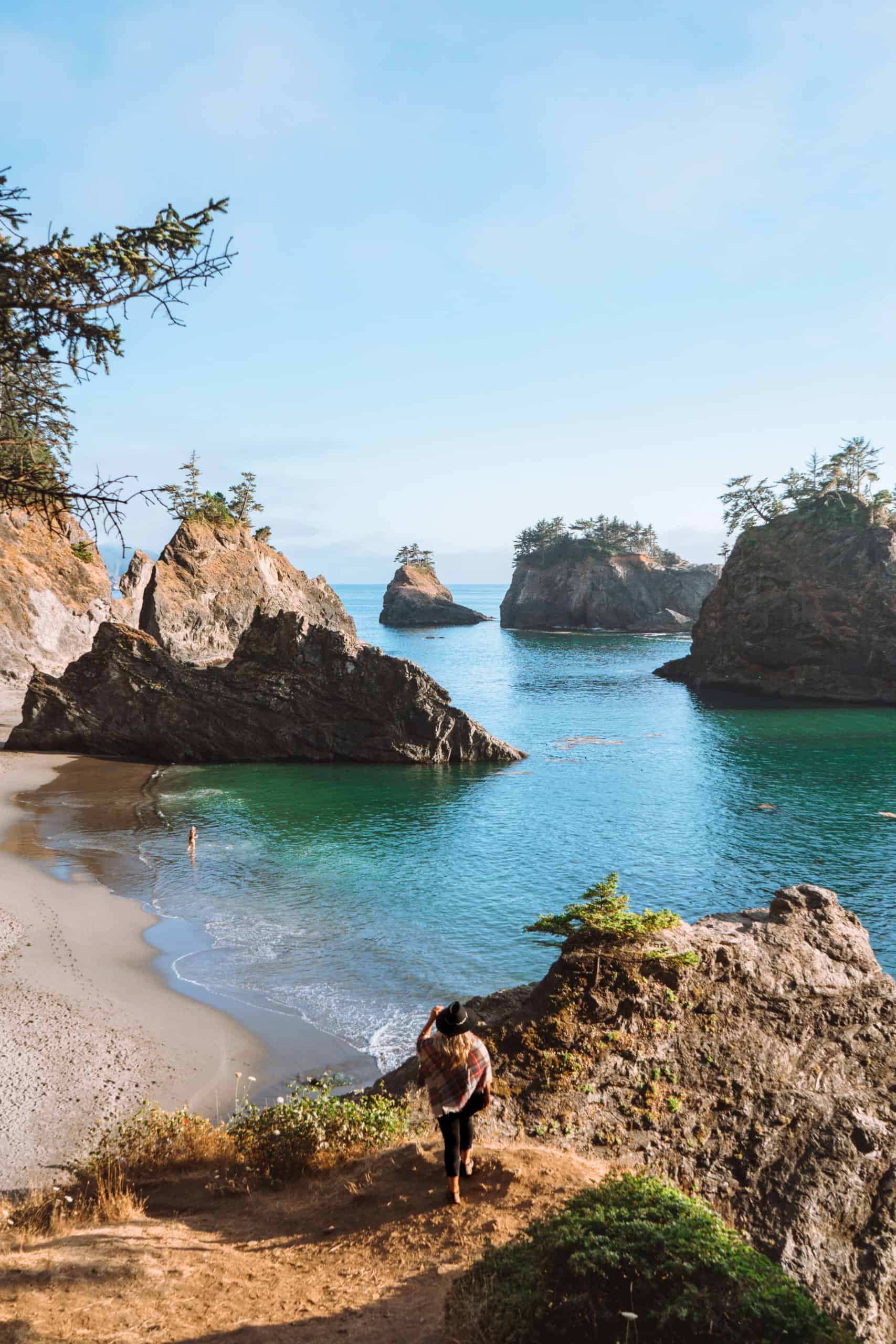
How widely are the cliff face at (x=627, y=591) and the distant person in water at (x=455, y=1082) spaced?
163m

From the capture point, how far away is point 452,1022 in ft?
32.7

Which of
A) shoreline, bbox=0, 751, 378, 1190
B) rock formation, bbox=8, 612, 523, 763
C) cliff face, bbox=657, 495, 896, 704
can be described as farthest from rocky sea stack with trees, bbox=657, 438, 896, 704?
shoreline, bbox=0, 751, 378, 1190

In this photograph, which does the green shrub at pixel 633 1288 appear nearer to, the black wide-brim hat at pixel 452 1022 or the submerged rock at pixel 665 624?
the black wide-brim hat at pixel 452 1022

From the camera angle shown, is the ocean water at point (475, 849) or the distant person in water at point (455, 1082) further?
the ocean water at point (475, 849)

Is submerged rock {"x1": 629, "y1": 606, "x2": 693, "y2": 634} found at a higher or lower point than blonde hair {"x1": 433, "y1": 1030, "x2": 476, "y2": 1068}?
higher

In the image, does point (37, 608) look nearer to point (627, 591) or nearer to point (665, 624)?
point (627, 591)

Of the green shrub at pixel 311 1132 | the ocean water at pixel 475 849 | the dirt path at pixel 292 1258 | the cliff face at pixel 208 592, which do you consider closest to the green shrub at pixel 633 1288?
the dirt path at pixel 292 1258

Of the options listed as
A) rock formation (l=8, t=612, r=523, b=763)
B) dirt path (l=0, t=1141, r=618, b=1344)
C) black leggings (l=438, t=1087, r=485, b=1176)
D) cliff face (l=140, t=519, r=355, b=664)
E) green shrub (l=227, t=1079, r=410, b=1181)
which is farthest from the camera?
cliff face (l=140, t=519, r=355, b=664)

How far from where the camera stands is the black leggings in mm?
9742

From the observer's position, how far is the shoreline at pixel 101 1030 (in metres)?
16.2

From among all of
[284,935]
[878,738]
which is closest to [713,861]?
[284,935]

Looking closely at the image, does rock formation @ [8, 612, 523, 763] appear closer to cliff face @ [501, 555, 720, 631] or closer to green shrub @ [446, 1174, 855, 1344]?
green shrub @ [446, 1174, 855, 1344]

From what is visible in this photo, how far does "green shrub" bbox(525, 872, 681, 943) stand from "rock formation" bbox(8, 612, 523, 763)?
127 feet

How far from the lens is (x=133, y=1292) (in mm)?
8492
